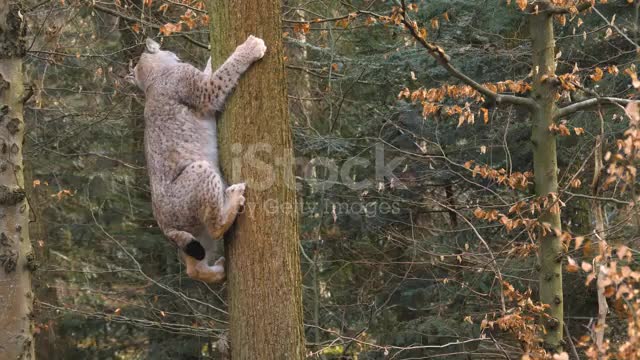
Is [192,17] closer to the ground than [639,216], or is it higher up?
higher up

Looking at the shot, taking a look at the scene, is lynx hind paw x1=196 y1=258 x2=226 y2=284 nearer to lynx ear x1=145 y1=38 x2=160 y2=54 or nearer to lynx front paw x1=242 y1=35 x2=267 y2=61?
lynx front paw x1=242 y1=35 x2=267 y2=61

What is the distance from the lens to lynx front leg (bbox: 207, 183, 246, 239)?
14.9 feet

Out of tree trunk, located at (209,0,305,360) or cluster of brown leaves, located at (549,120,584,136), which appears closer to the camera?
tree trunk, located at (209,0,305,360)

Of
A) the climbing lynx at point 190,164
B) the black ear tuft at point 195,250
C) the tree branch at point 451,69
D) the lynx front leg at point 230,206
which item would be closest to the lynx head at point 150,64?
the climbing lynx at point 190,164

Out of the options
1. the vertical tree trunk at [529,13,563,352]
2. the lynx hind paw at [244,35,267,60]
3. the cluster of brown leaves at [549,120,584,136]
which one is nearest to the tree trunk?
the lynx hind paw at [244,35,267,60]

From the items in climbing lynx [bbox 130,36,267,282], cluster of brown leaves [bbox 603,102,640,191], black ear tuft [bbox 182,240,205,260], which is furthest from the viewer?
black ear tuft [bbox 182,240,205,260]

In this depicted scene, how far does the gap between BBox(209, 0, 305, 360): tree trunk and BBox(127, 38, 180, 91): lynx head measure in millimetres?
1740

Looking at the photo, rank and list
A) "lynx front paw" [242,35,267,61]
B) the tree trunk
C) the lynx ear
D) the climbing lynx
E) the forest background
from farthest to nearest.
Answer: the forest background, the lynx ear, the climbing lynx, "lynx front paw" [242,35,267,61], the tree trunk

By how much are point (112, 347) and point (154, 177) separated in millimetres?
8452

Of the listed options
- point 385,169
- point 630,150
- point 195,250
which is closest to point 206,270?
point 195,250

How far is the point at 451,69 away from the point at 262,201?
212 cm

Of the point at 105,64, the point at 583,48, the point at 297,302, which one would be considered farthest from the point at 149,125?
the point at 583,48

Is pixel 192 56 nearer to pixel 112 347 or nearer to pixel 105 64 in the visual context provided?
pixel 105 64

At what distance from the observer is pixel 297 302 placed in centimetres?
441
